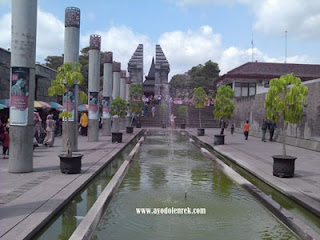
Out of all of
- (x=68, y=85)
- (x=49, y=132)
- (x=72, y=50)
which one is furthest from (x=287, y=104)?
(x=49, y=132)

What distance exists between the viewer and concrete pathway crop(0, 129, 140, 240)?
18.9ft

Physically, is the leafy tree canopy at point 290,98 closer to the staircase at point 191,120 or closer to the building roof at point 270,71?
the building roof at point 270,71

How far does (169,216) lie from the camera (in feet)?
23.0

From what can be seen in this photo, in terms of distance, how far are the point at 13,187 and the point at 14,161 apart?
7.16 feet

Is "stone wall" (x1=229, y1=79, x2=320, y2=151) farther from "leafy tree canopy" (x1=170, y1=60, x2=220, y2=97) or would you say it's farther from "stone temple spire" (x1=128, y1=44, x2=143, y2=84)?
"leafy tree canopy" (x1=170, y1=60, x2=220, y2=97)

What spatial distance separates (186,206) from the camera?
7.75m

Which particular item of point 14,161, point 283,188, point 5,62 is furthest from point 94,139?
point 283,188

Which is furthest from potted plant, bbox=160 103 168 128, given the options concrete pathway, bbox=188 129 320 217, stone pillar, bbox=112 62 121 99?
concrete pathway, bbox=188 129 320 217

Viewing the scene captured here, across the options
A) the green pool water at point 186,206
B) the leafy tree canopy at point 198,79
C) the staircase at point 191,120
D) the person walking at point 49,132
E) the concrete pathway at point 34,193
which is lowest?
the green pool water at point 186,206

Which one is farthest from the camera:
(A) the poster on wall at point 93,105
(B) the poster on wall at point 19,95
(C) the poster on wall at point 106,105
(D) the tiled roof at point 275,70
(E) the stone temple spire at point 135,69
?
(E) the stone temple spire at point 135,69

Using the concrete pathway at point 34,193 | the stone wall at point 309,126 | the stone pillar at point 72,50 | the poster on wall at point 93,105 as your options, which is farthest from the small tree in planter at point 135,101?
the concrete pathway at point 34,193

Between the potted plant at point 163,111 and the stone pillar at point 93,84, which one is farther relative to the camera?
the potted plant at point 163,111

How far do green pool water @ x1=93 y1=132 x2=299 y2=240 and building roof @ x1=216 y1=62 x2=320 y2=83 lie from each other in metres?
33.1

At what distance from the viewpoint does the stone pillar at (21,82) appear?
10.4 m
